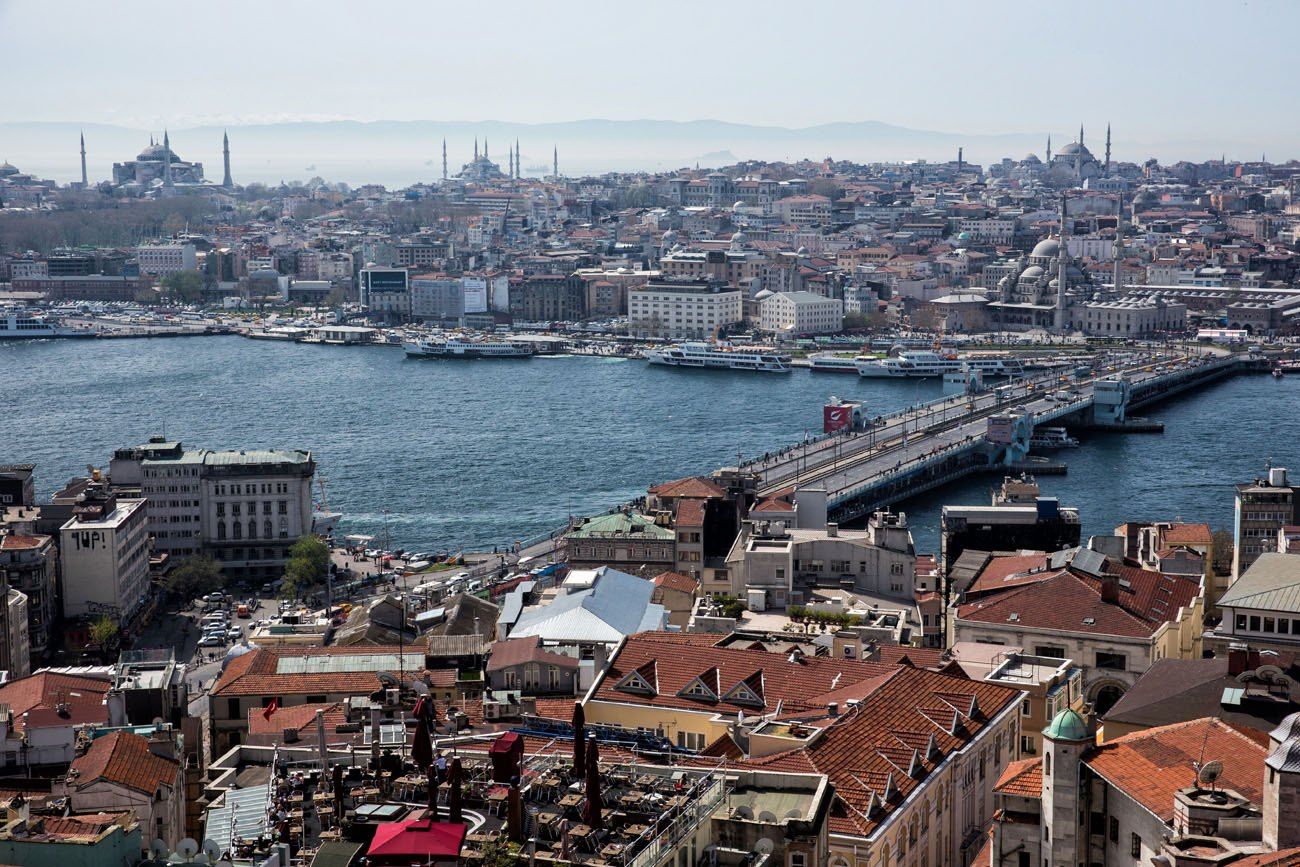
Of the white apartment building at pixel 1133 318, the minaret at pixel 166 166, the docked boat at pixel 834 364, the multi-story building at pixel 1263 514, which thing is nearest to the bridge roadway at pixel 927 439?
the docked boat at pixel 834 364

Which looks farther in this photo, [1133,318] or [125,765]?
[1133,318]

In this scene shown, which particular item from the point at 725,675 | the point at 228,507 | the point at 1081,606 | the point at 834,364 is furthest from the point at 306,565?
the point at 834,364

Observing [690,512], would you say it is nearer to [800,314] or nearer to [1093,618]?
[1093,618]

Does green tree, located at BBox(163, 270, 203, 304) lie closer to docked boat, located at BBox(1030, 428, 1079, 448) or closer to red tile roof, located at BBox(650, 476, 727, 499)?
docked boat, located at BBox(1030, 428, 1079, 448)

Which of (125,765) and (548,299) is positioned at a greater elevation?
(125,765)

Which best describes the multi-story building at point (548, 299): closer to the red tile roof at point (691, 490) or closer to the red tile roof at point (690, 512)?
the red tile roof at point (691, 490)

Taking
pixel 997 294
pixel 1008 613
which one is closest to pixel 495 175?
pixel 997 294
